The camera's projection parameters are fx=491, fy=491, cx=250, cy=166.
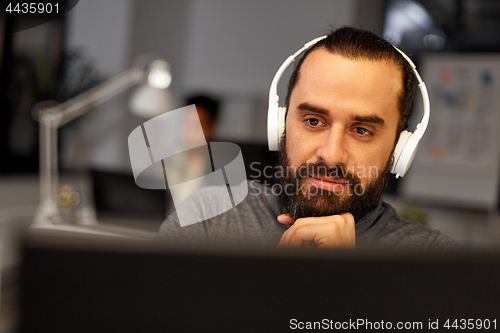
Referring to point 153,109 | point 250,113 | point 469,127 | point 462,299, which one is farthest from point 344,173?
point 469,127

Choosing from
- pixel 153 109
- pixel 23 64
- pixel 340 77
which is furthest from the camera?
pixel 23 64

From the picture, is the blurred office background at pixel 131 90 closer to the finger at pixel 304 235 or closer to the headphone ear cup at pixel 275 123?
the headphone ear cup at pixel 275 123

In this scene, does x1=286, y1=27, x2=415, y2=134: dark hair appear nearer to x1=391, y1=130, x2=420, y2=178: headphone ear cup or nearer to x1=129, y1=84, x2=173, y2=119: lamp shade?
x1=391, y1=130, x2=420, y2=178: headphone ear cup

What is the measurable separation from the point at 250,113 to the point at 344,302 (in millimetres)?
2997

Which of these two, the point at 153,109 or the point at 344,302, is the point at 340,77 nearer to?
the point at 344,302

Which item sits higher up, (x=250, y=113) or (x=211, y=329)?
(x=250, y=113)

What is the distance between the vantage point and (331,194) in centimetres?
52

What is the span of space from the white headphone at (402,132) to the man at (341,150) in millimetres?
14

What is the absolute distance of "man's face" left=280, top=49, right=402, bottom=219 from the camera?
498 mm

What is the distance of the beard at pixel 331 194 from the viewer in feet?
Answer: 1.69

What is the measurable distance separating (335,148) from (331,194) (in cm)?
6

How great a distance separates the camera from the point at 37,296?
0.81 ft

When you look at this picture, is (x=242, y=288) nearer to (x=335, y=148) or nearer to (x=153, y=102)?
(x=335, y=148)

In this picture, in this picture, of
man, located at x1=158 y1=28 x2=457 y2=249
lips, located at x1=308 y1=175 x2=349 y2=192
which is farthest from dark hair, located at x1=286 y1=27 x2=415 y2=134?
lips, located at x1=308 y1=175 x2=349 y2=192
